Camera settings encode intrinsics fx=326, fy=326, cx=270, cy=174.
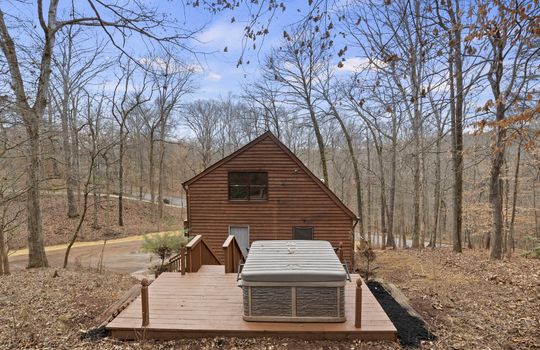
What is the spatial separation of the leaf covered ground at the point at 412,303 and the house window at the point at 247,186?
238 inches

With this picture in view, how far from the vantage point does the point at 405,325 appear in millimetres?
4875

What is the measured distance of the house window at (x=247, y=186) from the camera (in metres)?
13.3

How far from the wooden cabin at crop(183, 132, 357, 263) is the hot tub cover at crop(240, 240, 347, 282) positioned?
7.10 m

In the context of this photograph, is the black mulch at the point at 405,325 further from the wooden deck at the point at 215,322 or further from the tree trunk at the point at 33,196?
the tree trunk at the point at 33,196

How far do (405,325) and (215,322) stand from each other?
282cm

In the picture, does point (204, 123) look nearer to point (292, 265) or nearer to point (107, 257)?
point (107, 257)

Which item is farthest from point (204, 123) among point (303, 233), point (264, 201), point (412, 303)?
point (412, 303)

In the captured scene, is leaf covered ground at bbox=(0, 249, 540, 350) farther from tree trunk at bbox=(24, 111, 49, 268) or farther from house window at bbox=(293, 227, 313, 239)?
house window at bbox=(293, 227, 313, 239)

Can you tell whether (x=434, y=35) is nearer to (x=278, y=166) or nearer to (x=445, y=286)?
(x=445, y=286)

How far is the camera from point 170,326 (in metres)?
4.55

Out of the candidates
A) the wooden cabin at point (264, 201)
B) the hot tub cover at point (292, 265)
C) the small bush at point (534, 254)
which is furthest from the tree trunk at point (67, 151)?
the small bush at point (534, 254)

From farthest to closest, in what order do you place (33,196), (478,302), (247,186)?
(247,186) → (33,196) → (478,302)

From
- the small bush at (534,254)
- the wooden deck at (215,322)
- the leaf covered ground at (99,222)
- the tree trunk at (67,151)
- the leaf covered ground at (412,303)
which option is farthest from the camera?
the tree trunk at (67,151)

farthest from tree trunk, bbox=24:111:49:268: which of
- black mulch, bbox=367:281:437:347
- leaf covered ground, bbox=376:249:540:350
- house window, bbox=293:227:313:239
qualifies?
leaf covered ground, bbox=376:249:540:350
